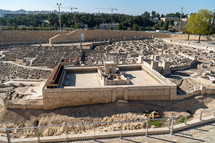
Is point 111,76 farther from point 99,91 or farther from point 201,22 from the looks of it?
point 201,22

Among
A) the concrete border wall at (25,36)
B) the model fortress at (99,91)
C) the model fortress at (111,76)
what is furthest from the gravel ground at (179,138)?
the concrete border wall at (25,36)

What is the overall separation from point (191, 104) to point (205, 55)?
1895cm

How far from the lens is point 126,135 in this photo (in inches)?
323

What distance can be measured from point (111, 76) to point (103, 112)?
390 cm

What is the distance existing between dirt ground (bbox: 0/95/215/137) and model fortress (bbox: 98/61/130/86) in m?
1.79

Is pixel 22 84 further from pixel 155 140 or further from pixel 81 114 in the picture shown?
pixel 155 140

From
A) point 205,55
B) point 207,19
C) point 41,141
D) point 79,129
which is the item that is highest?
point 207,19

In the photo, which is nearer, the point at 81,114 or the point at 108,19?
the point at 81,114

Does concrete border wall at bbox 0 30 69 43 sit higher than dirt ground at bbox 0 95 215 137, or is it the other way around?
concrete border wall at bbox 0 30 69 43

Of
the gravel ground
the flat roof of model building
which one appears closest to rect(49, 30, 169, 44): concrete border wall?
the flat roof of model building

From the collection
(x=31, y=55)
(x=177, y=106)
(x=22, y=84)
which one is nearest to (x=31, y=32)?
(x=31, y=55)

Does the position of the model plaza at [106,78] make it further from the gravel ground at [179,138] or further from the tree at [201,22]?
the tree at [201,22]

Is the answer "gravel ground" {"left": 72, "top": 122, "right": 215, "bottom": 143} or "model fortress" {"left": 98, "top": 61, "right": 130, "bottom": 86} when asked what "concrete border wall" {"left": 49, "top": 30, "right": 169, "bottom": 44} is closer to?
"model fortress" {"left": 98, "top": 61, "right": 130, "bottom": 86}

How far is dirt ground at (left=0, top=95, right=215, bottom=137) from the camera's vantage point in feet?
42.2
